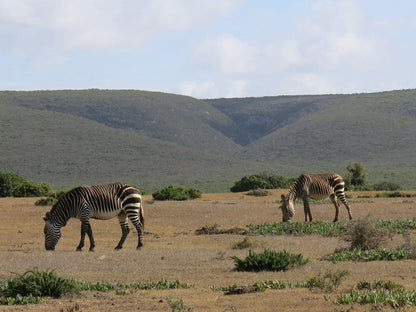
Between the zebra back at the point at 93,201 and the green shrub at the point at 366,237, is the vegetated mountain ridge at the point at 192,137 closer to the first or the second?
the zebra back at the point at 93,201

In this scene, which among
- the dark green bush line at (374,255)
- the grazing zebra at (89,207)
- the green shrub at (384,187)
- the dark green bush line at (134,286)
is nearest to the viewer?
the dark green bush line at (134,286)

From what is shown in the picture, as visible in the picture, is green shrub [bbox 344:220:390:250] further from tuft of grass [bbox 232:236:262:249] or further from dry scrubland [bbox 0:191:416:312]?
tuft of grass [bbox 232:236:262:249]

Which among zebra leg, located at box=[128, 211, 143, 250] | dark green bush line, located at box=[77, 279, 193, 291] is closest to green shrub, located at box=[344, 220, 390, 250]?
zebra leg, located at box=[128, 211, 143, 250]

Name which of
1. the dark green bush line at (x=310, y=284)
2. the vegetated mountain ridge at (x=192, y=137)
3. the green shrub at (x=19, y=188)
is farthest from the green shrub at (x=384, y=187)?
the dark green bush line at (x=310, y=284)

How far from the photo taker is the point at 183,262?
1814 centimetres

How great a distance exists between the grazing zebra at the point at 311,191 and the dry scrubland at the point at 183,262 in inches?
64.1

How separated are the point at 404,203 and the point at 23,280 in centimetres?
2836

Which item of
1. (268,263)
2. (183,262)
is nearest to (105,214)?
(183,262)

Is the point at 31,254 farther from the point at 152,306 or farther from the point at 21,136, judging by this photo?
the point at 21,136

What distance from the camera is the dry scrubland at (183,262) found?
41.1ft

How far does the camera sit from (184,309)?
1158 centimetres

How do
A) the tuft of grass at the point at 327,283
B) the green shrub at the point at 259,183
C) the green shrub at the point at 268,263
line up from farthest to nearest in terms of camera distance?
the green shrub at the point at 259,183
the green shrub at the point at 268,263
the tuft of grass at the point at 327,283

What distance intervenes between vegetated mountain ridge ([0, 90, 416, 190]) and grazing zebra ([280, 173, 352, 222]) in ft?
160

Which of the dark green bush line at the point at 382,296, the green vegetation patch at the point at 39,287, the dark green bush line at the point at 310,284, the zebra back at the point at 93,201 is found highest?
the zebra back at the point at 93,201
